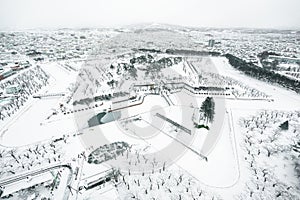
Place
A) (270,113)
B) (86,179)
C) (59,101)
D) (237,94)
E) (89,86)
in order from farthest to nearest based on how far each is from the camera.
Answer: (89,86)
(237,94)
(59,101)
(270,113)
(86,179)

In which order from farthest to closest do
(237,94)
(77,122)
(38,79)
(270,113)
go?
(38,79), (237,94), (270,113), (77,122)

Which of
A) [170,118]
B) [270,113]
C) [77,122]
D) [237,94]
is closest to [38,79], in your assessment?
[77,122]

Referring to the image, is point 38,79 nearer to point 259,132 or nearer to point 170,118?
point 170,118

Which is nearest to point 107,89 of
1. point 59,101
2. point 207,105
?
point 59,101

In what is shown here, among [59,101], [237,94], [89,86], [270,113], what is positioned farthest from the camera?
[89,86]

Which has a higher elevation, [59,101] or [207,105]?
[207,105]

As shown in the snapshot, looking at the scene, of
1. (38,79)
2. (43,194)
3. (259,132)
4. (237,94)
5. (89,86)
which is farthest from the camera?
(38,79)

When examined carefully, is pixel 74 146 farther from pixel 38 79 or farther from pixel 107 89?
pixel 38 79

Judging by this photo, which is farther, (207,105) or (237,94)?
(237,94)

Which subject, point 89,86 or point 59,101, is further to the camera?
point 89,86
